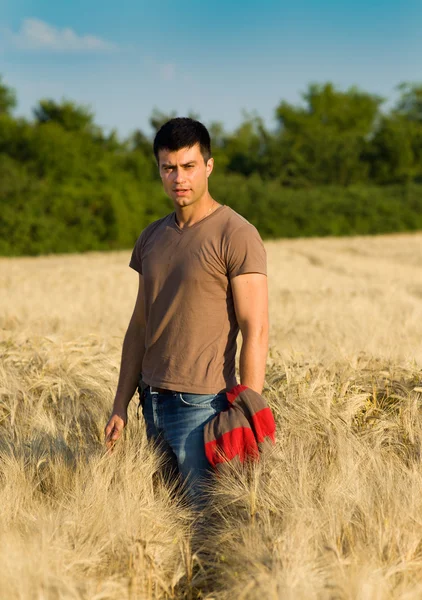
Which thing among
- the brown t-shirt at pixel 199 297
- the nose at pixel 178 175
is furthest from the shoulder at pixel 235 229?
the nose at pixel 178 175

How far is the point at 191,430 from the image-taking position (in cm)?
314

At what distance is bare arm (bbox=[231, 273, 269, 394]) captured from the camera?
118 inches

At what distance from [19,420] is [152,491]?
1421 mm

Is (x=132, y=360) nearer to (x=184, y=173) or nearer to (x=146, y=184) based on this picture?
(x=184, y=173)

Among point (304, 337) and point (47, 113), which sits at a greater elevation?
point (47, 113)

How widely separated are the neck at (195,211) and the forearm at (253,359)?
0.57 meters

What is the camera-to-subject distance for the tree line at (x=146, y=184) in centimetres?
2631

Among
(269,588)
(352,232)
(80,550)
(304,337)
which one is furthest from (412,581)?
(352,232)

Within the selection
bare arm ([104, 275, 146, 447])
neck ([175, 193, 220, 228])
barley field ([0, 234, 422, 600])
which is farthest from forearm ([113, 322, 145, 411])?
neck ([175, 193, 220, 228])

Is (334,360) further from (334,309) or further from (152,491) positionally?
(334,309)

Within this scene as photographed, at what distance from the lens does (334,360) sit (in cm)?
470

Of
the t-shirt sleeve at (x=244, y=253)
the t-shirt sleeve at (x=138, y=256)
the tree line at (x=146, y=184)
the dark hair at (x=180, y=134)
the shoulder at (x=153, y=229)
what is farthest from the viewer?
the tree line at (x=146, y=184)

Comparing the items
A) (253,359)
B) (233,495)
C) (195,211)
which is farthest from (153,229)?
(233,495)

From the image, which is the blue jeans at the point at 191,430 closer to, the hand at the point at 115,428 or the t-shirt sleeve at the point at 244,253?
the hand at the point at 115,428
